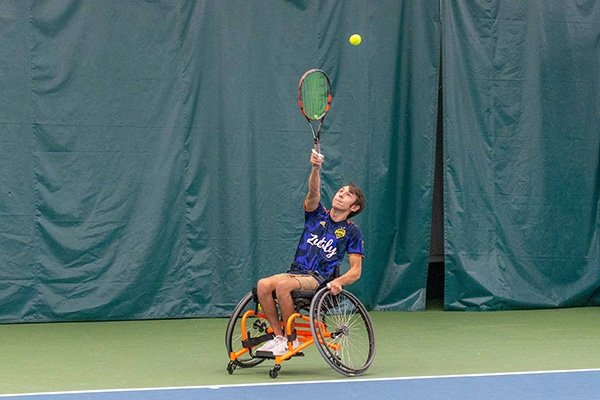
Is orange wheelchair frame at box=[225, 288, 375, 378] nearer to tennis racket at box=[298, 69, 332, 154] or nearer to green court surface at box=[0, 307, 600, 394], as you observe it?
green court surface at box=[0, 307, 600, 394]

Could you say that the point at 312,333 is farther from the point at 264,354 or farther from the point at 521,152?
the point at 521,152

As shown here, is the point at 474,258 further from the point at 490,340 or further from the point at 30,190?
the point at 30,190

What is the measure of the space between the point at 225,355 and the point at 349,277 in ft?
4.12

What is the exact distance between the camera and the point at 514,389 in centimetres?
550

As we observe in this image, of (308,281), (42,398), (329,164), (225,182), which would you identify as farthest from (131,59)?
(42,398)

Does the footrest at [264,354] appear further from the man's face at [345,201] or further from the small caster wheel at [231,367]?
the man's face at [345,201]

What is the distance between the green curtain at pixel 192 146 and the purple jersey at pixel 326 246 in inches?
97.6

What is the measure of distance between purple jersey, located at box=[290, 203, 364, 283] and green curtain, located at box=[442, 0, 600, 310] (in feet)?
10.1

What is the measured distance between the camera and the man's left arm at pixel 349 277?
5.87m

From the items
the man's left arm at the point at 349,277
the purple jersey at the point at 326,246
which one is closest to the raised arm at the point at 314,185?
the purple jersey at the point at 326,246

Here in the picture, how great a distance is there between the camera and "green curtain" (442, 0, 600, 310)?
922 cm

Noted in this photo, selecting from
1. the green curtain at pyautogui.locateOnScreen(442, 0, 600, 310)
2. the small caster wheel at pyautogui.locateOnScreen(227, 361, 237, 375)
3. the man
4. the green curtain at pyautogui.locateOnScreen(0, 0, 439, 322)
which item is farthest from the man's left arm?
the green curtain at pyautogui.locateOnScreen(442, 0, 600, 310)

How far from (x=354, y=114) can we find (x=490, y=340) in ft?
7.37

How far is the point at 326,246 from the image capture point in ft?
20.4
